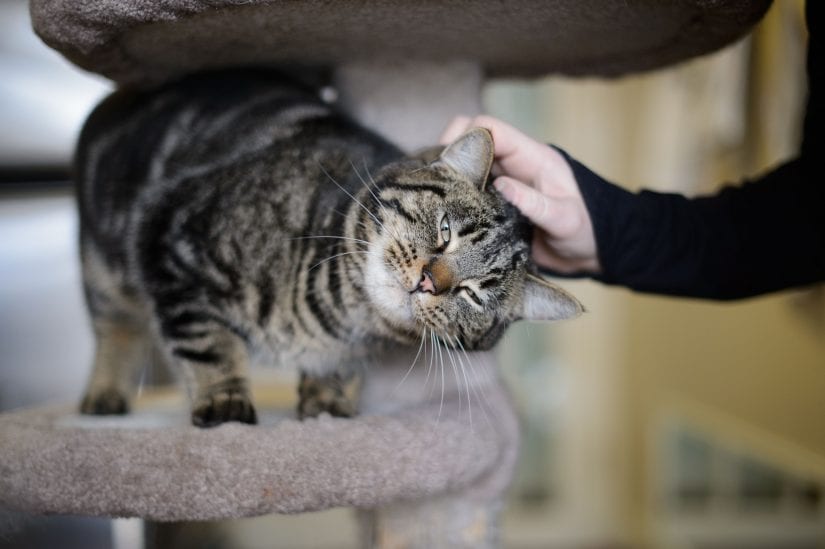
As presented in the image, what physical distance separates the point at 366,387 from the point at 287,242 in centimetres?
30

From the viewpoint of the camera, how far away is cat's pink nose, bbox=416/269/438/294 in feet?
3.06

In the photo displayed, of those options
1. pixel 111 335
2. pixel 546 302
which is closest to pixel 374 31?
pixel 546 302

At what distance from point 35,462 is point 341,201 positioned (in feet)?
1.71

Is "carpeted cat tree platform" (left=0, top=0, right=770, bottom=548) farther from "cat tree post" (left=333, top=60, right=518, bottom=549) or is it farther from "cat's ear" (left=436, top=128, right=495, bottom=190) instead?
"cat's ear" (left=436, top=128, right=495, bottom=190)

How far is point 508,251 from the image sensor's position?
3.28 ft

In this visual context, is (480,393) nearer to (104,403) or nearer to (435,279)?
(435,279)

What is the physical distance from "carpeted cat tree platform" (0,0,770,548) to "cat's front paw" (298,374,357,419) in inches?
1.9

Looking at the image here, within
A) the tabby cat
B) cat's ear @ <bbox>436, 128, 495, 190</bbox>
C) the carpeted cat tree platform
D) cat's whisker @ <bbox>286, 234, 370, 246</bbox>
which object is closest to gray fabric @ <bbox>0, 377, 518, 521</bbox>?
the carpeted cat tree platform

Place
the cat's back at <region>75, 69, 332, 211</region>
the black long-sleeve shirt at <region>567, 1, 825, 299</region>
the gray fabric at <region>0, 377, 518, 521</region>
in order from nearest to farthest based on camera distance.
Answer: the gray fabric at <region>0, 377, 518, 521</region> < the black long-sleeve shirt at <region>567, 1, 825, 299</region> < the cat's back at <region>75, 69, 332, 211</region>

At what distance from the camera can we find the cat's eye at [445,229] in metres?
0.97

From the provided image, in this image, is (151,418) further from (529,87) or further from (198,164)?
Answer: (529,87)

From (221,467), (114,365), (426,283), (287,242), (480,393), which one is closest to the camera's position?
(221,467)

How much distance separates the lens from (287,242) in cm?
106

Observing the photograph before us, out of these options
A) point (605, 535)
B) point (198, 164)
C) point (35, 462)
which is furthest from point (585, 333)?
point (35, 462)
